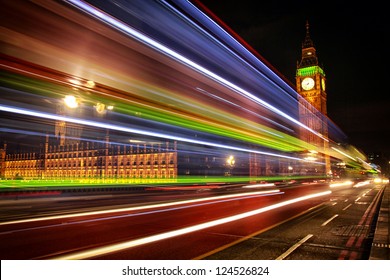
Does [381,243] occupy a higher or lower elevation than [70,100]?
lower

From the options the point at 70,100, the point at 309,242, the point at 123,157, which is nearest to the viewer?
the point at 309,242

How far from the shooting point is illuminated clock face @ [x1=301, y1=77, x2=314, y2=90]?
413ft

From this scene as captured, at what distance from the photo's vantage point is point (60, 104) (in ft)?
32.3

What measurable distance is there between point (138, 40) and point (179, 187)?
17644mm

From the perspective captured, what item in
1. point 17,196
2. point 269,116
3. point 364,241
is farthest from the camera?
point 269,116

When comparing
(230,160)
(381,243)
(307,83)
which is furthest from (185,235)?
(307,83)

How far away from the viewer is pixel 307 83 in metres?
127

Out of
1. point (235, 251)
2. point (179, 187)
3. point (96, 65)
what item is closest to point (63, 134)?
point (96, 65)

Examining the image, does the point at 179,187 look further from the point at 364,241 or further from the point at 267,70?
the point at 364,241

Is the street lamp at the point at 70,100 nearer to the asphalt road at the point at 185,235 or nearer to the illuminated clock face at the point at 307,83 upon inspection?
the asphalt road at the point at 185,235

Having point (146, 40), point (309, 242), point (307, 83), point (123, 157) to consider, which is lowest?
point (309, 242)

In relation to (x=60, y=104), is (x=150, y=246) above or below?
below

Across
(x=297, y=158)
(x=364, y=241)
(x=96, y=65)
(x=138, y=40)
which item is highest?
(x=138, y=40)

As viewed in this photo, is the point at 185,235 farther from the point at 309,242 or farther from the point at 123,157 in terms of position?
the point at 123,157
